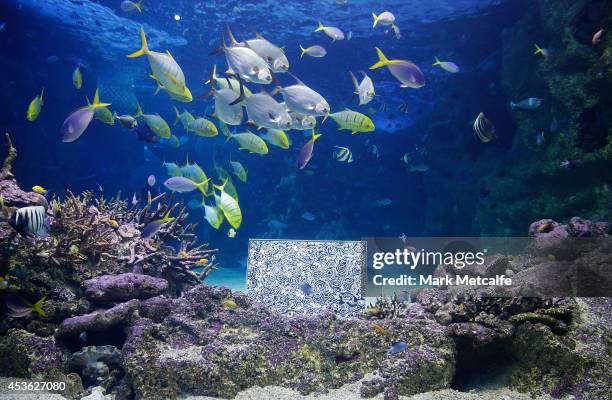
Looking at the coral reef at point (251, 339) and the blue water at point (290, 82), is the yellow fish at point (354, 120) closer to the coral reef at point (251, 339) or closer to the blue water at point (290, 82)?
the coral reef at point (251, 339)

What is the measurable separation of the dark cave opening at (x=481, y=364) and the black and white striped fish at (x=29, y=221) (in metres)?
4.65

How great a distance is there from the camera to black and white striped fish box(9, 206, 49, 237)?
3.86m

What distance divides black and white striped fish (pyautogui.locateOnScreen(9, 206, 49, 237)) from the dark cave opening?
465 cm

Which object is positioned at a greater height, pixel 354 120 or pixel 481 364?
pixel 354 120

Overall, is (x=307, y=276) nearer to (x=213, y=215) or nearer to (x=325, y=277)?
(x=325, y=277)

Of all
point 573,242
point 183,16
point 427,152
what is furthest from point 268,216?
point 573,242

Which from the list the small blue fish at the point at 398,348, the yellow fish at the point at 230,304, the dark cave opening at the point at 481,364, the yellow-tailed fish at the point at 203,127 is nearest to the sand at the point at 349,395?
the dark cave opening at the point at 481,364

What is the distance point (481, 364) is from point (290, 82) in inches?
674

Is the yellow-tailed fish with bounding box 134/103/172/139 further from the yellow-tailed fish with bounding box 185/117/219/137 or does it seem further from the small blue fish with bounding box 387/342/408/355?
the small blue fish with bounding box 387/342/408/355

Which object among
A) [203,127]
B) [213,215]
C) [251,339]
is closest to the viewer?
[251,339]

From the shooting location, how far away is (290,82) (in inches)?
749

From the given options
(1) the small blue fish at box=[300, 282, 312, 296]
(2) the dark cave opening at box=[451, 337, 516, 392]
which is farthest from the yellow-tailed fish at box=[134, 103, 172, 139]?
(2) the dark cave opening at box=[451, 337, 516, 392]

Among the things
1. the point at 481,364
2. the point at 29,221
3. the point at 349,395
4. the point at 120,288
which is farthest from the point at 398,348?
the point at 29,221

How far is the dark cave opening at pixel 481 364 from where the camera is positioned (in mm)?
3854
